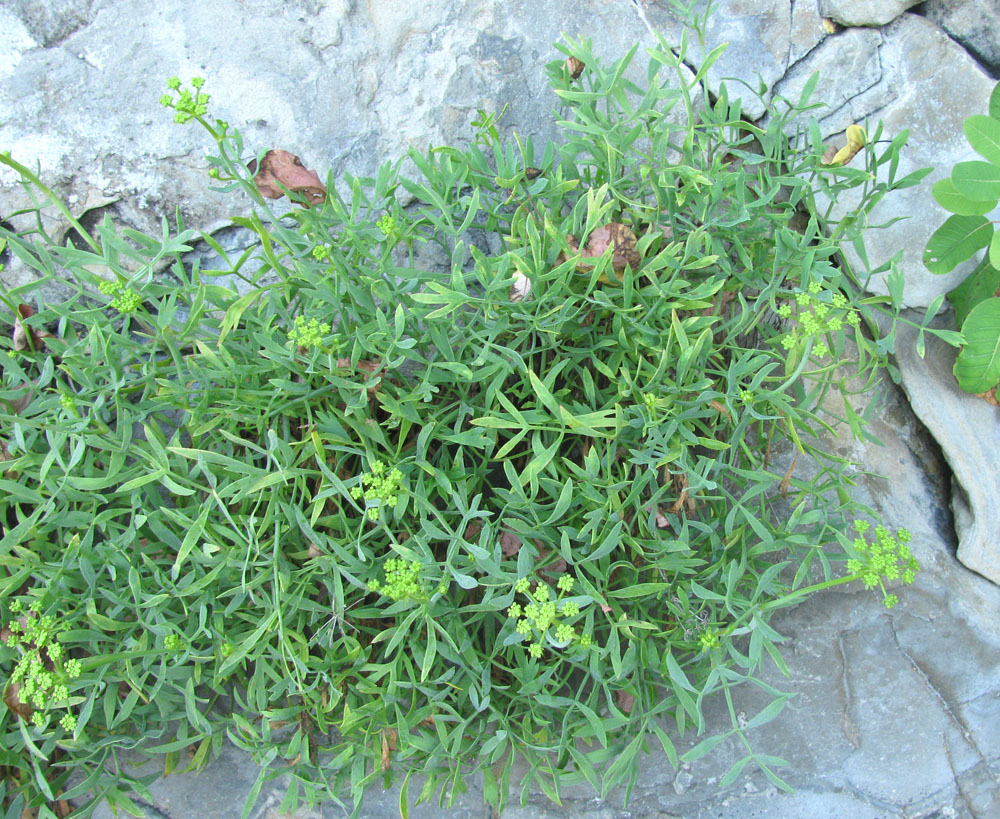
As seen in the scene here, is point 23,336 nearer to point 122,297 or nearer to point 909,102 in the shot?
point 122,297

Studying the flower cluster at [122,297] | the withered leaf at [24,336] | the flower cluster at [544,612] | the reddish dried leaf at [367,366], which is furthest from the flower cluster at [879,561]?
the withered leaf at [24,336]

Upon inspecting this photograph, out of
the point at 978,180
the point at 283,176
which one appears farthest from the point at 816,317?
the point at 283,176

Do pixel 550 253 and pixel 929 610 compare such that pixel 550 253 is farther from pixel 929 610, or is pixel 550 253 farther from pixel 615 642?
pixel 929 610

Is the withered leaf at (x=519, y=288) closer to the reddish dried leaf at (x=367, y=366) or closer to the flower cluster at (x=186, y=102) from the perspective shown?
the reddish dried leaf at (x=367, y=366)

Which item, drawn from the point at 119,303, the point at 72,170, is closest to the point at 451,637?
the point at 119,303

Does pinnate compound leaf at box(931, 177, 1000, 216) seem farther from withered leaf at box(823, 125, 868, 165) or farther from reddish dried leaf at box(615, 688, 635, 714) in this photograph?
reddish dried leaf at box(615, 688, 635, 714)

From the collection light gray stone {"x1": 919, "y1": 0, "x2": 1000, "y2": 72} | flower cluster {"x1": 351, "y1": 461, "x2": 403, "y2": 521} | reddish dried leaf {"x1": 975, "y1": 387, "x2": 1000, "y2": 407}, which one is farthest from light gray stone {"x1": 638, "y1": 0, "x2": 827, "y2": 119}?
flower cluster {"x1": 351, "y1": 461, "x2": 403, "y2": 521}
